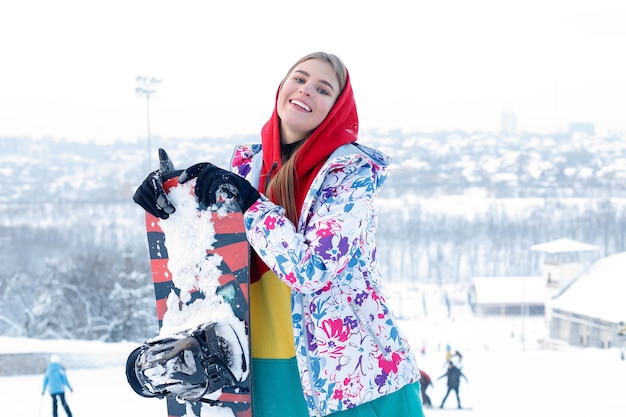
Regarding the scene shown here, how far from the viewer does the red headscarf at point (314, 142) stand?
128 cm

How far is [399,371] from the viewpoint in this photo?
50.6 inches

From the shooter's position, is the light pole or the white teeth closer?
the white teeth

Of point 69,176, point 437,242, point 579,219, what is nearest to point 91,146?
point 69,176

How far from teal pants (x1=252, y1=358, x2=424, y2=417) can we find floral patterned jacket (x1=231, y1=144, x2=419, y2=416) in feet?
0.12

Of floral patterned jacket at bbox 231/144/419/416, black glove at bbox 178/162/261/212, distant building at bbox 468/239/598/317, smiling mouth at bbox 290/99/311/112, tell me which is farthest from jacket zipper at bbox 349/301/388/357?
distant building at bbox 468/239/598/317

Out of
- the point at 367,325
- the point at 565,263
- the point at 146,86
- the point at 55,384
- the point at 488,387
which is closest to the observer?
the point at 367,325

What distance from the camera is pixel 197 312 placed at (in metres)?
1.40

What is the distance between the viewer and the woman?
118cm

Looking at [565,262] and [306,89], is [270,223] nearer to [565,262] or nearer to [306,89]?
[306,89]

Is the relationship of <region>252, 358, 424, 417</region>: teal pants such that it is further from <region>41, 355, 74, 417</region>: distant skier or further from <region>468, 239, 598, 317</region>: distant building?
<region>468, 239, 598, 317</region>: distant building

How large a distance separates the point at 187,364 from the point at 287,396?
193 millimetres

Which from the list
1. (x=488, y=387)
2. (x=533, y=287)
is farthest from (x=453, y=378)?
(x=533, y=287)

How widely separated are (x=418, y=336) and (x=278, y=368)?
29.7m

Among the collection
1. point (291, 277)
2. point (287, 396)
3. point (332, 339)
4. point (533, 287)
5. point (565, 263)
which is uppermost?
point (291, 277)
